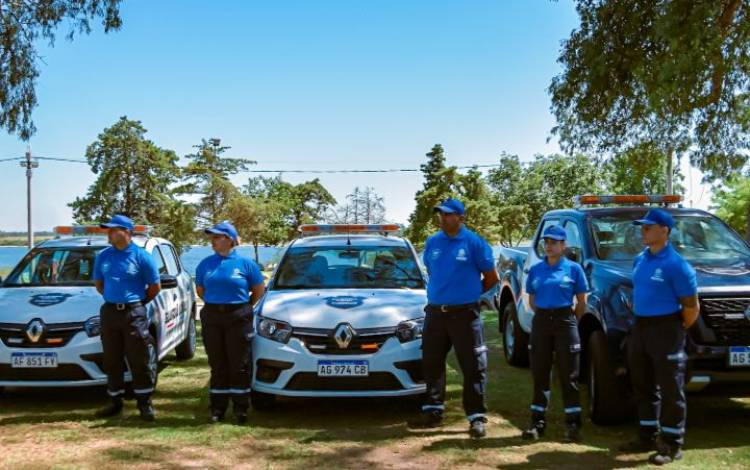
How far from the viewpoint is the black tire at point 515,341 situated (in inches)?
336

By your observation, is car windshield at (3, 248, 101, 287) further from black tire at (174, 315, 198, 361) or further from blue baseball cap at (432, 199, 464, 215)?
blue baseball cap at (432, 199, 464, 215)

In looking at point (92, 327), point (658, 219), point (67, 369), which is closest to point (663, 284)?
point (658, 219)

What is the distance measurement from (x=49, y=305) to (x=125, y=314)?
3.32ft

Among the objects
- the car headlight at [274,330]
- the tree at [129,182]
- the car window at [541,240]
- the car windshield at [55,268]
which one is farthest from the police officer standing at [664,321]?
the tree at [129,182]

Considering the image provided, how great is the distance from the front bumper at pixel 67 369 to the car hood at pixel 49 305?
23 centimetres

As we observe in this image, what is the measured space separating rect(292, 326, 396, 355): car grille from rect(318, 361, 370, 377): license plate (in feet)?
0.31

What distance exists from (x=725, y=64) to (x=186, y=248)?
3074 centimetres

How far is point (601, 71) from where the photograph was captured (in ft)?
41.1

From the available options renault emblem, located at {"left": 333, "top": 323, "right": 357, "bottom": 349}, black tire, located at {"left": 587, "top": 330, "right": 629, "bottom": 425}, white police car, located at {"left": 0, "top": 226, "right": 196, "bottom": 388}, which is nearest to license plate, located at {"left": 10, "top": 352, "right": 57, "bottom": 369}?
white police car, located at {"left": 0, "top": 226, "right": 196, "bottom": 388}

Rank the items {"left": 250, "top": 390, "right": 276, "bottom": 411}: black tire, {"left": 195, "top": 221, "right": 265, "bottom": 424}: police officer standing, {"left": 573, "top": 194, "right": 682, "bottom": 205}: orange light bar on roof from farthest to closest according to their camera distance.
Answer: {"left": 573, "top": 194, "right": 682, "bottom": 205}: orange light bar on roof, {"left": 250, "top": 390, "right": 276, "bottom": 411}: black tire, {"left": 195, "top": 221, "right": 265, "bottom": 424}: police officer standing

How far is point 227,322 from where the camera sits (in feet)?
19.4

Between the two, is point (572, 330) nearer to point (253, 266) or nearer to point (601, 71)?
point (253, 266)

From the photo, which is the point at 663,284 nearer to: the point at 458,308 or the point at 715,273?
the point at 715,273

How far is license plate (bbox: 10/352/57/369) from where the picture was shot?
6.23 meters
